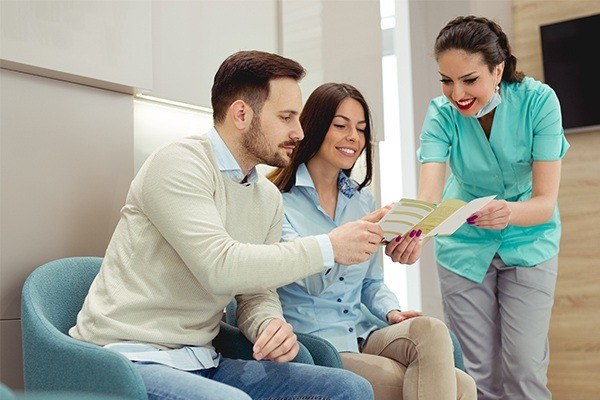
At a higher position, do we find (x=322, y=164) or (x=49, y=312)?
(x=322, y=164)

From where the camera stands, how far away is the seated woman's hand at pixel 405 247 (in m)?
2.05

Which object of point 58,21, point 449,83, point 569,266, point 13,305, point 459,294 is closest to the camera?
point 13,305

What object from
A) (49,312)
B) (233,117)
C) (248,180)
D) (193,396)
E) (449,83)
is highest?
(449,83)

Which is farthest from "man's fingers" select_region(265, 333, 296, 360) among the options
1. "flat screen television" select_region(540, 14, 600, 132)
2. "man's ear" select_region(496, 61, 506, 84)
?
"flat screen television" select_region(540, 14, 600, 132)

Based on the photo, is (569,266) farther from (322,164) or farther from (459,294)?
(322,164)

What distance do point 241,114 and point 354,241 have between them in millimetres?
454

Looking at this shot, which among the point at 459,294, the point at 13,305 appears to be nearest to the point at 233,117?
the point at 13,305

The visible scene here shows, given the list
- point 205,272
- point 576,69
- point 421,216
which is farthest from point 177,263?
point 576,69

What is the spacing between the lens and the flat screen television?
4191mm

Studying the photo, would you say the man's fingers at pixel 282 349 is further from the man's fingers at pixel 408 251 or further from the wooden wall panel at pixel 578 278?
the wooden wall panel at pixel 578 278

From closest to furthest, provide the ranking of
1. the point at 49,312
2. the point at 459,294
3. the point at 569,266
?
the point at 49,312, the point at 459,294, the point at 569,266

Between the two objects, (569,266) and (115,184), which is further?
(569,266)

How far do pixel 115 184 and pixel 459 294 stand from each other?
1356 mm

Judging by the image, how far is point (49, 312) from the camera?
6.00 feet
